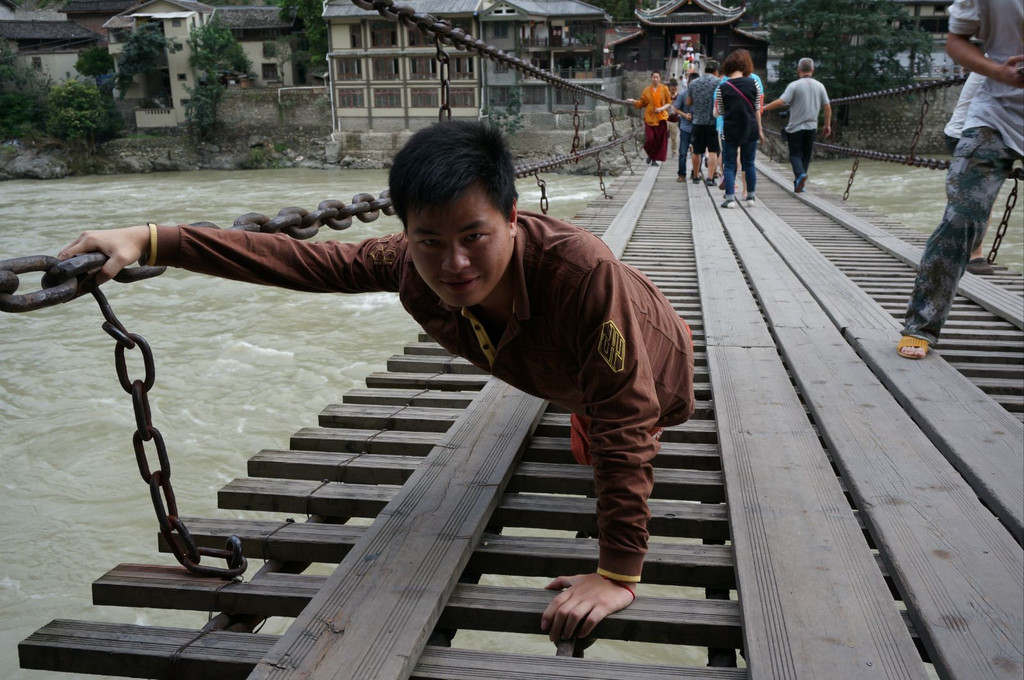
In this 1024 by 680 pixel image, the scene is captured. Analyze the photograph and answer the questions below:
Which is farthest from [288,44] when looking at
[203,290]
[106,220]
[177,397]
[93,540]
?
[93,540]

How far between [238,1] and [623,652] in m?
40.9

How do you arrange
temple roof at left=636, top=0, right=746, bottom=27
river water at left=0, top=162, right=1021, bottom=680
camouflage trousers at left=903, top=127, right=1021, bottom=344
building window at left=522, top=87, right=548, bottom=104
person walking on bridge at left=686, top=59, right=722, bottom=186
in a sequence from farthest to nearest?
temple roof at left=636, top=0, right=746, bottom=27 < building window at left=522, top=87, right=548, bottom=104 < person walking on bridge at left=686, top=59, right=722, bottom=186 < river water at left=0, top=162, right=1021, bottom=680 < camouflage trousers at left=903, top=127, right=1021, bottom=344

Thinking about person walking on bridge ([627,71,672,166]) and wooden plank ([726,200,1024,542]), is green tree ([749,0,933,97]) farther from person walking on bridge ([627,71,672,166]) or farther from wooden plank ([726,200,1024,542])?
wooden plank ([726,200,1024,542])

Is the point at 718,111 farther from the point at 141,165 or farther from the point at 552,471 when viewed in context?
the point at 141,165

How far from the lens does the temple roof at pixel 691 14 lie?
29094mm

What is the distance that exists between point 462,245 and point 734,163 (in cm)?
588

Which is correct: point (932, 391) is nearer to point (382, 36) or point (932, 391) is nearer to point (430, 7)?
point (430, 7)

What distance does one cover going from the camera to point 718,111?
6992 millimetres

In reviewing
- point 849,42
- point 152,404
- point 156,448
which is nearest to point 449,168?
point 156,448

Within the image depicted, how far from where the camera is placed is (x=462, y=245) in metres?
1.45

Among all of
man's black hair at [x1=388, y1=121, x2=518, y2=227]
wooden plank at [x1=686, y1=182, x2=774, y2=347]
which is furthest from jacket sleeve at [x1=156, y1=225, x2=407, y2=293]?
wooden plank at [x1=686, y1=182, x2=774, y2=347]

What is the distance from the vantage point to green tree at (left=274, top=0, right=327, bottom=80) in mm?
31375

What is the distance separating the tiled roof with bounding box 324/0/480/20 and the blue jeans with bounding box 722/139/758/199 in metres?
21.9

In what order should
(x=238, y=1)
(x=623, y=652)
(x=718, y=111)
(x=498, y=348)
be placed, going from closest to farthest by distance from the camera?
(x=498, y=348), (x=623, y=652), (x=718, y=111), (x=238, y=1)
